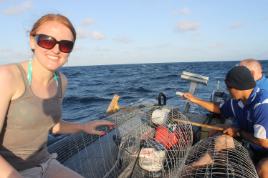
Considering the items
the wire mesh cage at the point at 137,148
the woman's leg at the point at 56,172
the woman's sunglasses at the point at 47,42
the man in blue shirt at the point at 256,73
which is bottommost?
the wire mesh cage at the point at 137,148

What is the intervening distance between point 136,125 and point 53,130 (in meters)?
1.93

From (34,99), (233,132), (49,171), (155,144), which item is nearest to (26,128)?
(34,99)

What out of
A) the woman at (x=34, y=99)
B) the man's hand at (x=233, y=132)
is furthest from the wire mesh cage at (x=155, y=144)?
the woman at (x=34, y=99)

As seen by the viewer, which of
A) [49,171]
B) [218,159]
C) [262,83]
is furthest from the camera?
[262,83]

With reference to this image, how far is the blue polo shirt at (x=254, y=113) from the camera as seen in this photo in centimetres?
390

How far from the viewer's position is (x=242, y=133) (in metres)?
4.25

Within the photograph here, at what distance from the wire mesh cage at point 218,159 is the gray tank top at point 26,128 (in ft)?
5.35

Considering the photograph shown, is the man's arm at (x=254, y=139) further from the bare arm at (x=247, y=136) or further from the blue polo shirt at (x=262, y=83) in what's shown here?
the blue polo shirt at (x=262, y=83)

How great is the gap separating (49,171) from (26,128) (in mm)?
479

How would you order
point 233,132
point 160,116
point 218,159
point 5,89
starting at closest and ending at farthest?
point 5,89, point 218,159, point 233,132, point 160,116

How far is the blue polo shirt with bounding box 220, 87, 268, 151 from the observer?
3.90m

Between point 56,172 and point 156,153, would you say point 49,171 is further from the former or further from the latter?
point 156,153

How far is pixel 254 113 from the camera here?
4.04 m

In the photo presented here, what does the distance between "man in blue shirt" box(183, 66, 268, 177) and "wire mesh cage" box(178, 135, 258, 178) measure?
0.20 metres
